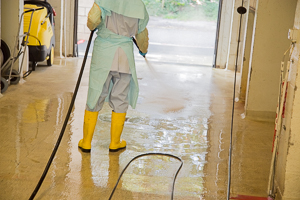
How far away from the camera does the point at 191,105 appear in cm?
564

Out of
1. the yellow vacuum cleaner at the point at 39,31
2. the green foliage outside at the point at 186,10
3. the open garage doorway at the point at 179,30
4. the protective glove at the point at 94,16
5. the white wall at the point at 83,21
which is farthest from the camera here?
the green foliage outside at the point at 186,10

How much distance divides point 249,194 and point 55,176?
144cm

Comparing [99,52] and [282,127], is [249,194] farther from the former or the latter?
[99,52]

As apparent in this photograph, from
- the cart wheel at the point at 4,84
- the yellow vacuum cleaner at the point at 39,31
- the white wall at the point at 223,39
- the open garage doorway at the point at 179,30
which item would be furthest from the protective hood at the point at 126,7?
the open garage doorway at the point at 179,30

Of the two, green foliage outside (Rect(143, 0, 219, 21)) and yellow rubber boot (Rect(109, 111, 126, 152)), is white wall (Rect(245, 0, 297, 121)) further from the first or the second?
green foliage outside (Rect(143, 0, 219, 21))

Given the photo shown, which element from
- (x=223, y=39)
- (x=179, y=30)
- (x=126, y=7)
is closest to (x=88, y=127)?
(x=126, y=7)

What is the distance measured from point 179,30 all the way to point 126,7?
1582 cm

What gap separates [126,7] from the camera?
3291 mm

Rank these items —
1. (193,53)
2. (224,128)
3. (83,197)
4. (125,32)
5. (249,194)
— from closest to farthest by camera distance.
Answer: (83,197)
(249,194)
(125,32)
(224,128)
(193,53)

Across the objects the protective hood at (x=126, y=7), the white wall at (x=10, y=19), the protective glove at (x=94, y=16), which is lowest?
the white wall at (x=10, y=19)

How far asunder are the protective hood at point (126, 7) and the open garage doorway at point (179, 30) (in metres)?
6.72

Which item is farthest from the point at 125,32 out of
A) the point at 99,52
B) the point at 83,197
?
the point at 83,197

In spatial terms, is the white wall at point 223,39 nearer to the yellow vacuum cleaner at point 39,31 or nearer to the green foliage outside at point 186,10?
the yellow vacuum cleaner at point 39,31

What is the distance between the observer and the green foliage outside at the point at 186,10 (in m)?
20.6
